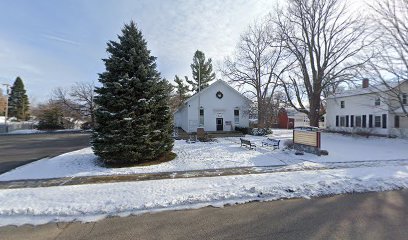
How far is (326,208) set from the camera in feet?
19.6

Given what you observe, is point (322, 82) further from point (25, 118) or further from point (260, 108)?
point (25, 118)

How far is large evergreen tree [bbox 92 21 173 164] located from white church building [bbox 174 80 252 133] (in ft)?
65.9

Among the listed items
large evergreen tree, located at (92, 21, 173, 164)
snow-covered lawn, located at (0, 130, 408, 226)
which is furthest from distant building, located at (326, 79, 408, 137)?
large evergreen tree, located at (92, 21, 173, 164)

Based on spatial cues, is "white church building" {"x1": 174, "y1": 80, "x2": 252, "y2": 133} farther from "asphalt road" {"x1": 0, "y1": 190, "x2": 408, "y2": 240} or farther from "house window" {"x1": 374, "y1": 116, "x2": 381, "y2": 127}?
"asphalt road" {"x1": 0, "y1": 190, "x2": 408, "y2": 240}

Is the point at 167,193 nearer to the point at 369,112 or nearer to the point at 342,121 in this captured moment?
the point at 369,112

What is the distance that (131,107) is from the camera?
1220 centimetres

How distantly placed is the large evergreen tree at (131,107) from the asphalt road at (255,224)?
654 cm

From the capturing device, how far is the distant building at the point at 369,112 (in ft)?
85.6

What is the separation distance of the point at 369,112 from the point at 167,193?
29978mm

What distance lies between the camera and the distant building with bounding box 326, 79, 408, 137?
85.6 ft

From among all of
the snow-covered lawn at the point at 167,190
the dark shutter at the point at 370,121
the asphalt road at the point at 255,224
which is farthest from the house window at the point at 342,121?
the asphalt road at the point at 255,224

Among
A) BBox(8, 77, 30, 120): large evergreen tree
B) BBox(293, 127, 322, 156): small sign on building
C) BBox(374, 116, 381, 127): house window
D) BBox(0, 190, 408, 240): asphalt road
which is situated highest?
BBox(8, 77, 30, 120): large evergreen tree

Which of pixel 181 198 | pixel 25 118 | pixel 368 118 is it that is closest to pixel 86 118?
pixel 25 118

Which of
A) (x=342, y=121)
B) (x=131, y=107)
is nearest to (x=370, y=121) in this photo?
(x=342, y=121)
